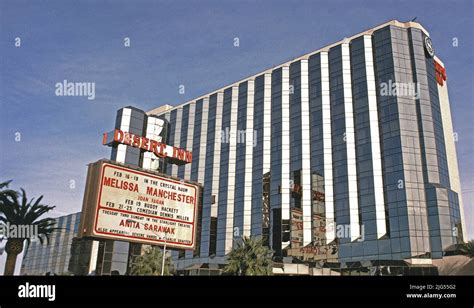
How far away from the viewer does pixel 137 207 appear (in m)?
40.9

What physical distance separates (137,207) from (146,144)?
2155 cm

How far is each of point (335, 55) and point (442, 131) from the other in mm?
23877

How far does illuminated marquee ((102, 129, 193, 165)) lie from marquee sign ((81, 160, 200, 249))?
619 inches

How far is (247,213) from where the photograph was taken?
267ft

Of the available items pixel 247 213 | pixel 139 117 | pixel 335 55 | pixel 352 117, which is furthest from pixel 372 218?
pixel 139 117

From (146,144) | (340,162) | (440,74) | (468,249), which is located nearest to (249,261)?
(146,144)

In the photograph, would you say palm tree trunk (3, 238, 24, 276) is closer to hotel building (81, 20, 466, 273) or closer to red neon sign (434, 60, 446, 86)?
hotel building (81, 20, 466, 273)

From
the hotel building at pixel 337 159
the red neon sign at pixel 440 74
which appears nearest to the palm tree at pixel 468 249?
the hotel building at pixel 337 159

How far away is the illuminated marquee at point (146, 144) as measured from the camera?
196ft

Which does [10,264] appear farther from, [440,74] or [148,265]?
[440,74]

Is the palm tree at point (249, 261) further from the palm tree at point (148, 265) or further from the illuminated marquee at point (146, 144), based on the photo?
the illuminated marquee at point (146, 144)

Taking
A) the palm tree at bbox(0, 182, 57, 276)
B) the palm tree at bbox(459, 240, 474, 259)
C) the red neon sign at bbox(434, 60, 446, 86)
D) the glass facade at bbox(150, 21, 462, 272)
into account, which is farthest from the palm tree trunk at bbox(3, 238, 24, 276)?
the red neon sign at bbox(434, 60, 446, 86)

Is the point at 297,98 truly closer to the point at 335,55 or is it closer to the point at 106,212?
the point at 335,55
